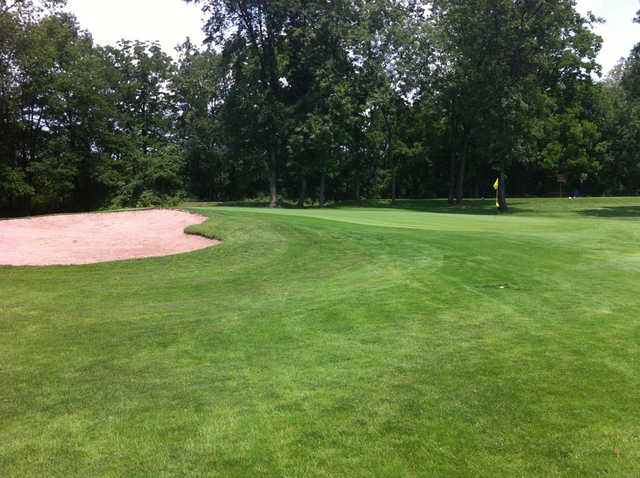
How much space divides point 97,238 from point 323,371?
1137 centimetres

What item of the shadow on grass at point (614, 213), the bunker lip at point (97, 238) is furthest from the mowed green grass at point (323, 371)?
the shadow on grass at point (614, 213)

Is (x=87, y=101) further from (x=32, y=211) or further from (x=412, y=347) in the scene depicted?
(x=412, y=347)

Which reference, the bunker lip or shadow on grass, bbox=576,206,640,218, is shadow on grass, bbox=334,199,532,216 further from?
the bunker lip

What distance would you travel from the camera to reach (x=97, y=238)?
13.2 meters

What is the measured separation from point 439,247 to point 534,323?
200 inches

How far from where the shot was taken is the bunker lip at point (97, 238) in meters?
10.5

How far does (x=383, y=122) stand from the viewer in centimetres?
4800

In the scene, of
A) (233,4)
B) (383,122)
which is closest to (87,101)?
(233,4)

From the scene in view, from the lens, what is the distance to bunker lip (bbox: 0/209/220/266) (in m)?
10.5

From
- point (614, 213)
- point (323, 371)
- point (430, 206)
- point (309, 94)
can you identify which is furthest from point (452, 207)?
point (323, 371)

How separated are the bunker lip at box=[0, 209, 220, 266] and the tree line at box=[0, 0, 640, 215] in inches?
891

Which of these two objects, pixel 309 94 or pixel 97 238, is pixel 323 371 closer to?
pixel 97 238

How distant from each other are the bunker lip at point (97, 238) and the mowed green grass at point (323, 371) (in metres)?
1.79

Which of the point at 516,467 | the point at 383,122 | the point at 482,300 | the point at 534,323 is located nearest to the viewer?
the point at 516,467
